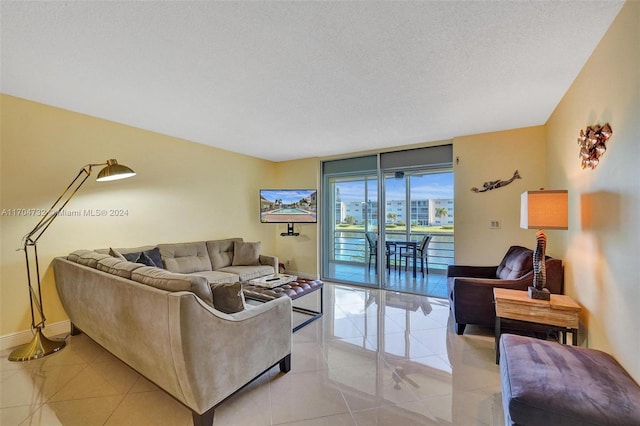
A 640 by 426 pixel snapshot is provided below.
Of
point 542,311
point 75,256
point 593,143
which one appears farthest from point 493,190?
point 75,256

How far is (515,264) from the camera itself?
3.07 meters

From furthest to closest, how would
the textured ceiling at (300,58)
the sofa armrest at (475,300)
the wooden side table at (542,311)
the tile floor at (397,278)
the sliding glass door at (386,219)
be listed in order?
1. the sliding glass door at (386,219)
2. the tile floor at (397,278)
3. the sofa armrest at (475,300)
4. the wooden side table at (542,311)
5. the textured ceiling at (300,58)

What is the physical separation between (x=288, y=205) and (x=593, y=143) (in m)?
4.14

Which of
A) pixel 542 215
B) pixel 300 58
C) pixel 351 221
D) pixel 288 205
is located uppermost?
pixel 300 58

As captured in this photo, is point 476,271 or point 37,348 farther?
point 476,271

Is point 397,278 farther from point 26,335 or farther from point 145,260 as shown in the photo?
point 26,335

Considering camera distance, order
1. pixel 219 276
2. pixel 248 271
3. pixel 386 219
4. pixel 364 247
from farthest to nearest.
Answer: pixel 364 247 → pixel 386 219 → pixel 248 271 → pixel 219 276

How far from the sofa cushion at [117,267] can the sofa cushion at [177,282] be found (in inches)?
7.2

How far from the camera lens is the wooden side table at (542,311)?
2.12 m

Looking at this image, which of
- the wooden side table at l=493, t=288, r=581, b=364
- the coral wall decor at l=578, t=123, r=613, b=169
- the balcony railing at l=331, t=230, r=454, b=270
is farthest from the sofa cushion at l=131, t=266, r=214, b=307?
the balcony railing at l=331, t=230, r=454, b=270

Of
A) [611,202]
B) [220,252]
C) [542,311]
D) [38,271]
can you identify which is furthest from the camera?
[220,252]

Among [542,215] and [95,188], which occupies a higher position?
[95,188]

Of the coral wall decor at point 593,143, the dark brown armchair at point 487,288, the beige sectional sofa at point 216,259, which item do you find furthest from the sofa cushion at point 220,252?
the coral wall decor at point 593,143

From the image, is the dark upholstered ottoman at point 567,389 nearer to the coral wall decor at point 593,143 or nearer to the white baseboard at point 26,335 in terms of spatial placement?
the coral wall decor at point 593,143
